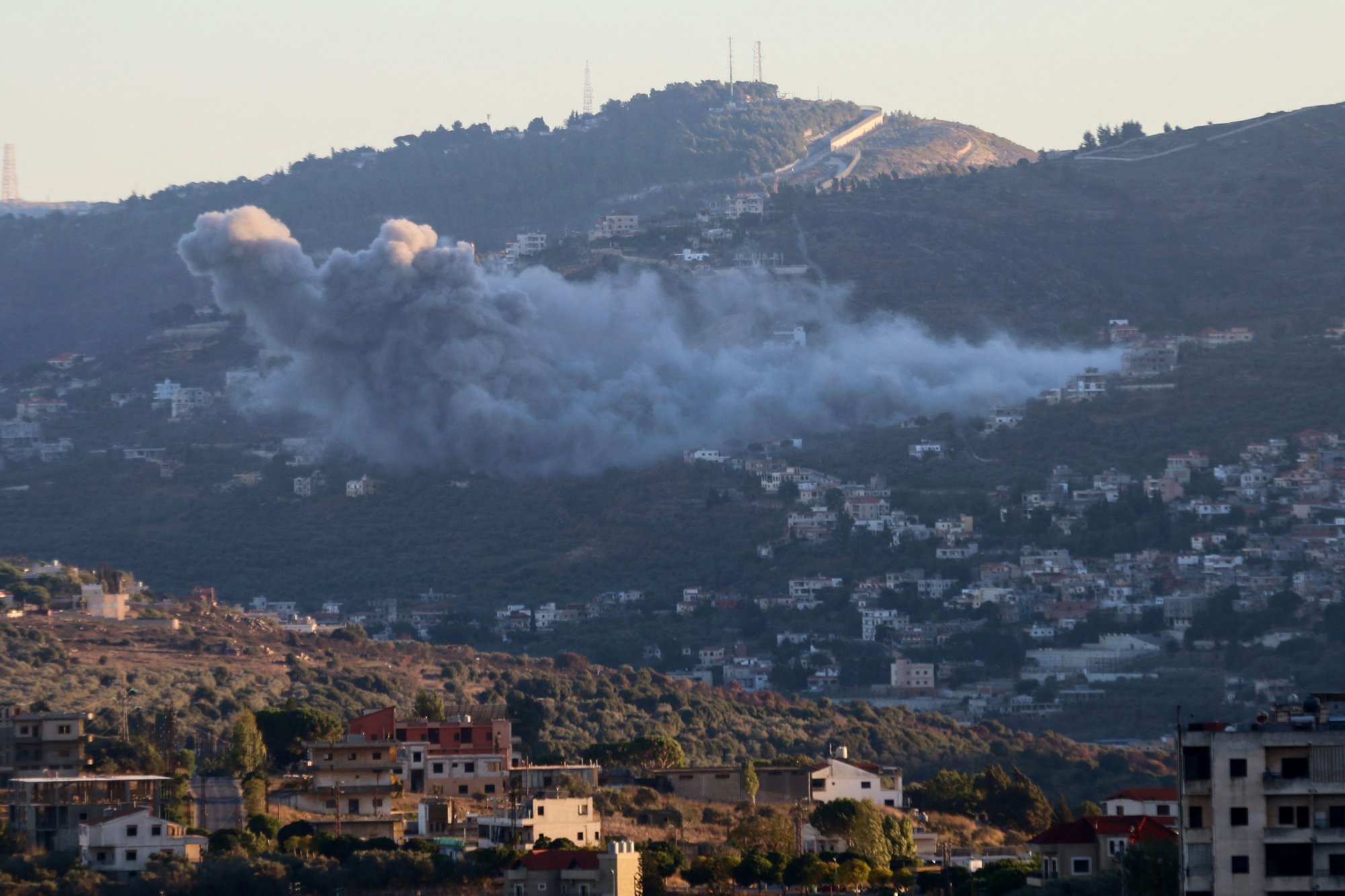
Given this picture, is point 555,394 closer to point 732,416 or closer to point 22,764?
point 732,416

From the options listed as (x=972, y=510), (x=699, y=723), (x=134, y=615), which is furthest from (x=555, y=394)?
(x=699, y=723)

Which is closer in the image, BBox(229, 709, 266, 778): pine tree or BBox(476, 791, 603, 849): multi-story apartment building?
BBox(476, 791, 603, 849): multi-story apartment building

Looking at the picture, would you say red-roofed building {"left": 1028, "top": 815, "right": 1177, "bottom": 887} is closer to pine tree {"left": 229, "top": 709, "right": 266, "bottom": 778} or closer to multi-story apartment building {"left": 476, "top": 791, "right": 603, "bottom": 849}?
multi-story apartment building {"left": 476, "top": 791, "right": 603, "bottom": 849}

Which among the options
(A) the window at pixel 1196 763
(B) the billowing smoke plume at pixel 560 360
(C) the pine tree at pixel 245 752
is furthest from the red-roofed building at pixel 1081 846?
(B) the billowing smoke plume at pixel 560 360

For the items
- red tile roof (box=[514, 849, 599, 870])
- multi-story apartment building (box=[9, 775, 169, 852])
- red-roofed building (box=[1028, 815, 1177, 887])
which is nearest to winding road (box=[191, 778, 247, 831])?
multi-story apartment building (box=[9, 775, 169, 852])

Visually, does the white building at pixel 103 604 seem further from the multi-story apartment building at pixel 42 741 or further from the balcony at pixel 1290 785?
the balcony at pixel 1290 785

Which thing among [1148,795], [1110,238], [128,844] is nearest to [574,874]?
[128,844]
